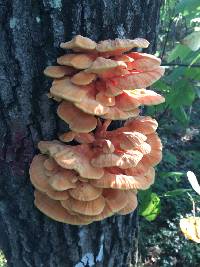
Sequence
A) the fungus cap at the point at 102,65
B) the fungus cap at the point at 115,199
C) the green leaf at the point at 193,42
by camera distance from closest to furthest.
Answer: the fungus cap at the point at 102,65 < the fungus cap at the point at 115,199 < the green leaf at the point at 193,42

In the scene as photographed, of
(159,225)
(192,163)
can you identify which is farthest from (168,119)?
(159,225)

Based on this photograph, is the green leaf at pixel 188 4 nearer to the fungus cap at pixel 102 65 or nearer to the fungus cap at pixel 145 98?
the fungus cap at pixel 145 98

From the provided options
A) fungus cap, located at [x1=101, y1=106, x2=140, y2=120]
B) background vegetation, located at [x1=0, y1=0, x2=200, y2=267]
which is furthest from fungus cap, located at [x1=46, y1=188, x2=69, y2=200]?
background vegetation, located at [x1=0, y1=0, x2=200, y2=267]

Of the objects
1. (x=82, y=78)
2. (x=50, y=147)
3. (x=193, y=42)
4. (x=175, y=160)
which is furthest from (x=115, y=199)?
(x=175, y=160)

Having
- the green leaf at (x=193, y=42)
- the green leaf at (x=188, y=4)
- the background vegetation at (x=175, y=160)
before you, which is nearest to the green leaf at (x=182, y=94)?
the background vegetation at (x=175, y=160)

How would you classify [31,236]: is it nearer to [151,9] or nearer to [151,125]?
[151,125]

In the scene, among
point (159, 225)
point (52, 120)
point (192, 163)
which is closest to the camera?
point (52, 120)

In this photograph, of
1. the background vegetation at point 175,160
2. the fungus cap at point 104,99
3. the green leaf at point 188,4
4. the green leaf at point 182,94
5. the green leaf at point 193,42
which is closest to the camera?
the fungus cap at point 104,99
